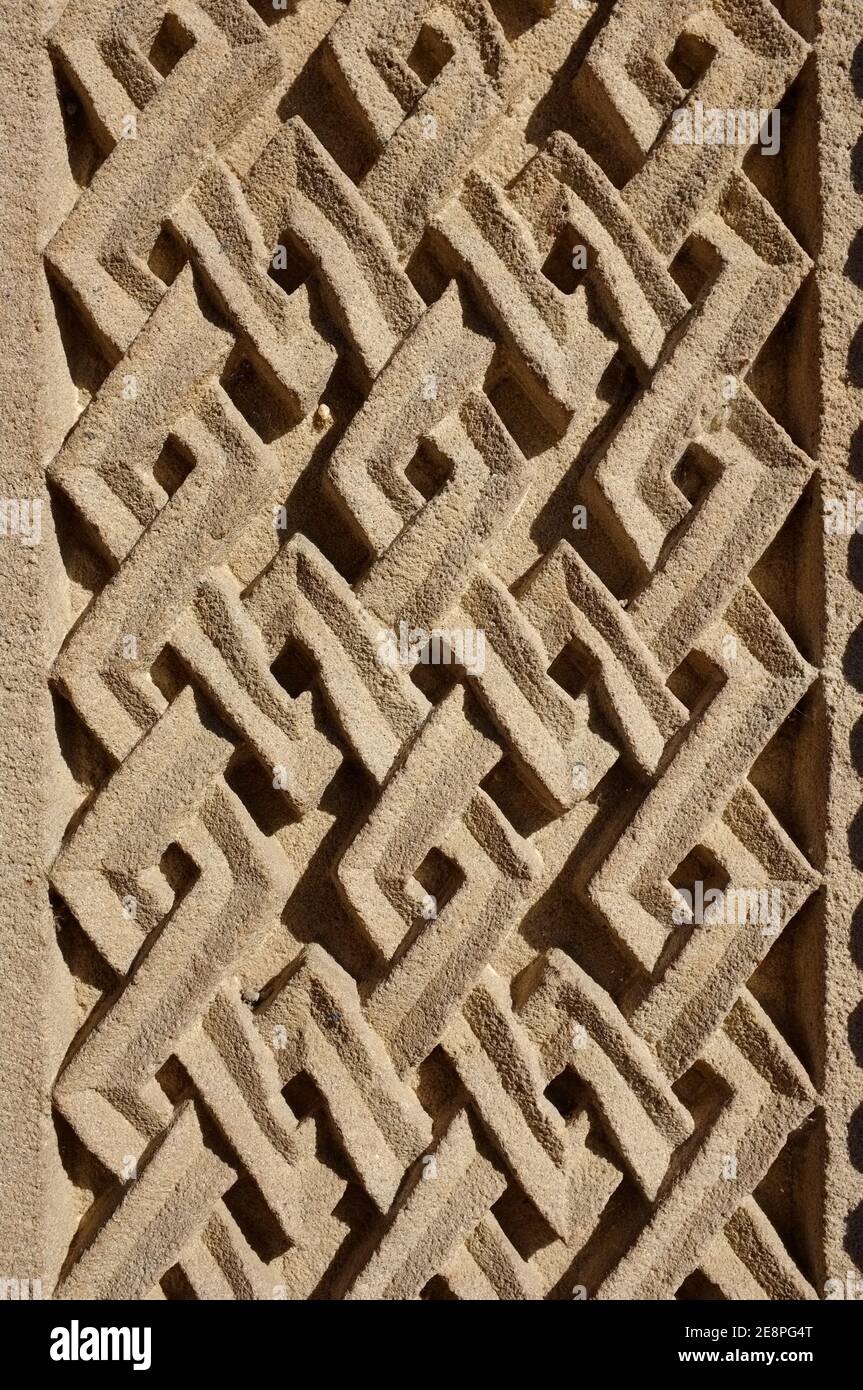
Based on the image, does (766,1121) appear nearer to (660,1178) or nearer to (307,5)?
(660,1178)

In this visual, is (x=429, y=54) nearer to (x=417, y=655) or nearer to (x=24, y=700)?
(x=417, y=655)

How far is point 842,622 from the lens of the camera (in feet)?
3.39

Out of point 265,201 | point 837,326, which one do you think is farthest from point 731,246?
point 265,201

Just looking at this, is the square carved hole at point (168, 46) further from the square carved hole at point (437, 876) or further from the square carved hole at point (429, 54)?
the square carved hole at point (437, 876)

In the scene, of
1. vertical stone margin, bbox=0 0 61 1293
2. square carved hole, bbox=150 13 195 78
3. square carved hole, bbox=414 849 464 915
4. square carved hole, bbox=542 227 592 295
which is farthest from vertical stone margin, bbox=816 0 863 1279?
vertical stone margin, bbox=0 0 61 1293

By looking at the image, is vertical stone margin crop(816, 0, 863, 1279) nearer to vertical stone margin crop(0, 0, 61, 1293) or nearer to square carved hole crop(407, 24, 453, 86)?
square carved hole crop(407, 24, 453, 86)

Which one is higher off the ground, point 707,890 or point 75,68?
point 75,68

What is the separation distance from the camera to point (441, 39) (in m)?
1.00

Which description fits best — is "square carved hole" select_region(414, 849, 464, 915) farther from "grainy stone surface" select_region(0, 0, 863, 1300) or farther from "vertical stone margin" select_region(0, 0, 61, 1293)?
"vertical stone margin" select_region(0, 0, 61, 1293)

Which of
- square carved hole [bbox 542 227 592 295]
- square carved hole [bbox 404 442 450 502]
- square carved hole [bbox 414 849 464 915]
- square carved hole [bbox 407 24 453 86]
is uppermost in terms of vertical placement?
square carved hole [bbox 407 24 453 86]

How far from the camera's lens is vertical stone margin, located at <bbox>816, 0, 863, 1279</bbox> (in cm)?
102

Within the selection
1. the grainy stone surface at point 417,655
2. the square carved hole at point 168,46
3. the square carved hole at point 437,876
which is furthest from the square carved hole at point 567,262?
the square carved hole at point 437,876

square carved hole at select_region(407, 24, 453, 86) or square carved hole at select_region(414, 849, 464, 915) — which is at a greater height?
square carved hole at select_region(407, 24, 453, 86)

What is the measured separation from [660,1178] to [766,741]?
1.36 ft
